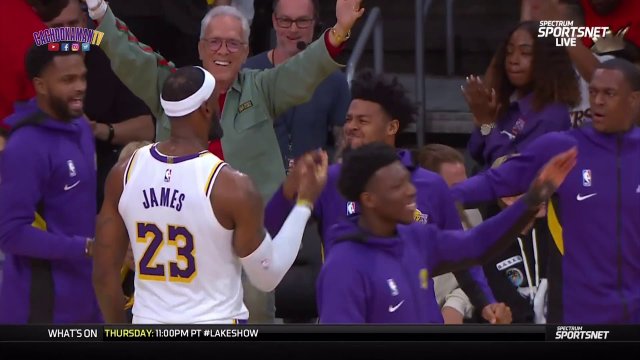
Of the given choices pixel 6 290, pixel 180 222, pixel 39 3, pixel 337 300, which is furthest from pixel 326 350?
pixel 39 3

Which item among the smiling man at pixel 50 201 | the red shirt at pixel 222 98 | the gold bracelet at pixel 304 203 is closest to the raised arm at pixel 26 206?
the smiling man at pixel 50 201

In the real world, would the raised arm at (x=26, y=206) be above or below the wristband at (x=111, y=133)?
below

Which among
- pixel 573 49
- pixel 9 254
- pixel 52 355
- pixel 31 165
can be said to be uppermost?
pixel 573 49

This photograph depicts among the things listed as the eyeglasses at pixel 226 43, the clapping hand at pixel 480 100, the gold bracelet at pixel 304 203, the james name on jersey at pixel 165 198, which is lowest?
the gold bracelet at pixel 304 203

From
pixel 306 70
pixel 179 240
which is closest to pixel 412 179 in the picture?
pixel 306 70

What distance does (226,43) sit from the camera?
4223 mm

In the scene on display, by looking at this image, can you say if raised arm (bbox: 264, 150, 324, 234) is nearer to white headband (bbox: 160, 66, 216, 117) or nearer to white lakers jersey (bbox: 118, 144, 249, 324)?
white lakers jersey (bbox: 118, 144, 249, 324)

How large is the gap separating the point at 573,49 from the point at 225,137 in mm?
1167

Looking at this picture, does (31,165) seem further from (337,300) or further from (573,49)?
(573,49)

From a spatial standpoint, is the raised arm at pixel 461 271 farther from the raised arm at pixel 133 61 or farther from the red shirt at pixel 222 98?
the raised arm at pixel 133 61

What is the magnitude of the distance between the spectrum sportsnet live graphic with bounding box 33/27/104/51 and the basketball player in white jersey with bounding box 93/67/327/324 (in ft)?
1.37

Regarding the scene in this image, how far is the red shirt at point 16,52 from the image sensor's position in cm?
409

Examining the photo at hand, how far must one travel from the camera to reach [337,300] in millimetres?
3615

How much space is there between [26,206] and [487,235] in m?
1.47
